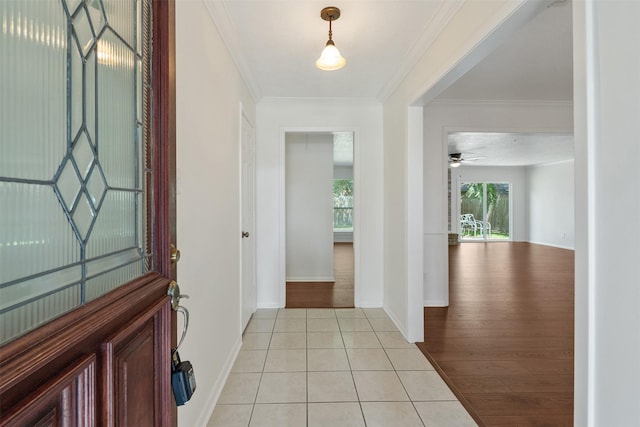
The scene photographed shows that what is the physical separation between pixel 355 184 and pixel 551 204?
8.71 metres

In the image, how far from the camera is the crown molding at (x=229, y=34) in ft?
6.07

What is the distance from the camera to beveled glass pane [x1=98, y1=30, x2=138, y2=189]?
0.74 m

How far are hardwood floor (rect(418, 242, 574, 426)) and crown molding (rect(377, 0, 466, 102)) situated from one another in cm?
242

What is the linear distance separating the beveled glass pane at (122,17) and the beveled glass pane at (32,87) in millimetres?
193

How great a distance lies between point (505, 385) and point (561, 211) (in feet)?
29.6

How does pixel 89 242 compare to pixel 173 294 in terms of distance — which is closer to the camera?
pixel 89 242

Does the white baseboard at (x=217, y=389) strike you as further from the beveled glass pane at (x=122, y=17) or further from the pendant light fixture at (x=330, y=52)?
the pendant light fixture at (x=330, y=52)

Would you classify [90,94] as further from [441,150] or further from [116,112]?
[441,150]

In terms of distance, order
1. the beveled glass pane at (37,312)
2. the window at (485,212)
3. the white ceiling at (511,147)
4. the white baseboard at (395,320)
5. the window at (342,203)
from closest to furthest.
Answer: the beveled glass pane at (37,312)
the white baseboard at (395,320)
the white ceiling at (511,147)
the window at (342,203)
the window at (485,212)

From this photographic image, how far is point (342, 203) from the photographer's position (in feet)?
32.2

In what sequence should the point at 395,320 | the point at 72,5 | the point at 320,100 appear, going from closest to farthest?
the point at 72,5 < the point at 395,320 < the point at 320,100

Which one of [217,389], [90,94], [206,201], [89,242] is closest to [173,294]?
[89,242]

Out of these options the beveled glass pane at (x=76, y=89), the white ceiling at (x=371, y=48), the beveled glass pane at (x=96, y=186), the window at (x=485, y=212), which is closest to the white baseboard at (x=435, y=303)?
the white ceiling at (x=371, y=48)

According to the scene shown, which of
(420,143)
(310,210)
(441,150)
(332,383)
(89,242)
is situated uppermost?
(441,150)
